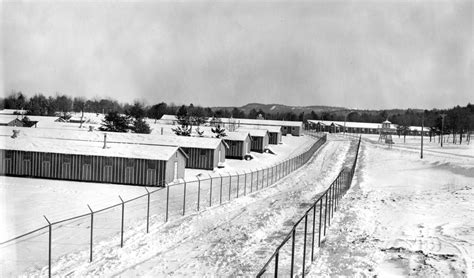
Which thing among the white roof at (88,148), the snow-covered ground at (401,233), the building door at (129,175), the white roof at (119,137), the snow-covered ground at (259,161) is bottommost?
the snow-covered ground at (259,161)

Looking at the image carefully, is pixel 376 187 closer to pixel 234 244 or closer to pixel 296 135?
pixel 234 244

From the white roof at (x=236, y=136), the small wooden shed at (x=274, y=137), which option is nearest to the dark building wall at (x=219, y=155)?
the white roof at (x=236, y=136)

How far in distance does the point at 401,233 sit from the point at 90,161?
27.8 meters

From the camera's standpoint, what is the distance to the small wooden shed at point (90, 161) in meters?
36.8

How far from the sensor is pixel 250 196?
3011 centimetres

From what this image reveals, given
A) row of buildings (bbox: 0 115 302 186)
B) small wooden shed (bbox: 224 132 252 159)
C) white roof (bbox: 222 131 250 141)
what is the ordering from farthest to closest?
white roof (bbox: 222 131 250 141), small wooden shed (bbox: 224 132 252 159), row of buildings (bbox: 0 115 302 186)

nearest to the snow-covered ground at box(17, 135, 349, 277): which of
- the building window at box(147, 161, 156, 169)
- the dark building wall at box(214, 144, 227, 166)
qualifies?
the building window at box(147, 161, 156, 169)

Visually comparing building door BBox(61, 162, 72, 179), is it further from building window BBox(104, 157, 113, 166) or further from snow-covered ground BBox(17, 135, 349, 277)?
snow-covered ground BBox(17, 135, 349, 277)

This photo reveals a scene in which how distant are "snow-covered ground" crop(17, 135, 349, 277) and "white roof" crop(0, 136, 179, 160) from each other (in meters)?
12.7

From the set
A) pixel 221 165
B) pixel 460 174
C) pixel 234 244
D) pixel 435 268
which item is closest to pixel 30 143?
pixel 221 165

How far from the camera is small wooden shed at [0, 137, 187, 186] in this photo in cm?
3681

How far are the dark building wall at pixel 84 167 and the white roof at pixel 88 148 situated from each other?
1.22 ft

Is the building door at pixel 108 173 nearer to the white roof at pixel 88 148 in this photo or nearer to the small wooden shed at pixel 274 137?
the white roof at pixel 88 148

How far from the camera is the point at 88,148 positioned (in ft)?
127
